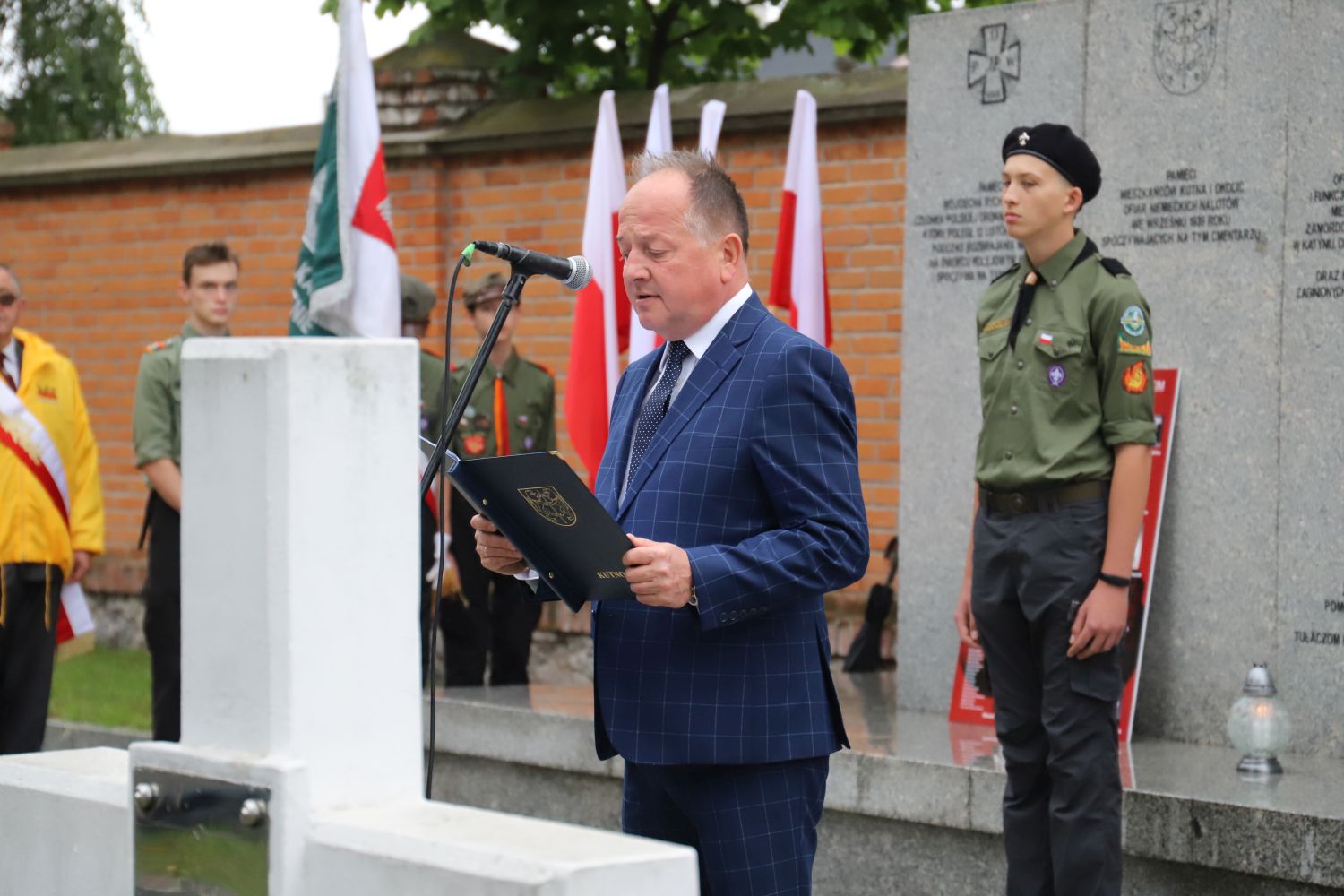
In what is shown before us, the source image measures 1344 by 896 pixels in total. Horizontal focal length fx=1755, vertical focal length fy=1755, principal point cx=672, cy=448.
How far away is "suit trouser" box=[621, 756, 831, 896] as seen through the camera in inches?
120

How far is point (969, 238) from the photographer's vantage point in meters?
6.55

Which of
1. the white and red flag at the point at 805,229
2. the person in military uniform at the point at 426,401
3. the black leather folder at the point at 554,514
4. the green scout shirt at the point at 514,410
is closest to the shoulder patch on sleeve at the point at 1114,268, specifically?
the black leather folder at the point at 554,514

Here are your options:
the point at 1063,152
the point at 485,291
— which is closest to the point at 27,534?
the point at 485,291

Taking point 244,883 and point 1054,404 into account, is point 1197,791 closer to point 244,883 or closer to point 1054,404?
point 1054,404

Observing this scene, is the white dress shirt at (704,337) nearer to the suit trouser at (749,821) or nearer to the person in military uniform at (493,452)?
the suit trouser at (749,821)

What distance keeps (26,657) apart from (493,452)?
6.90ft

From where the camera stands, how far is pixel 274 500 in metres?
1.96

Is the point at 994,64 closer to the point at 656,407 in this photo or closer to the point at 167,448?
the point at 167,448

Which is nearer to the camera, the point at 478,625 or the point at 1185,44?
the point at 1185,44

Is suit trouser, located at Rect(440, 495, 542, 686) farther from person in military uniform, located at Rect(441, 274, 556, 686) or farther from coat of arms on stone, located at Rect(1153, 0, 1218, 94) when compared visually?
coat of arms on stone, located at Rect(1153, 0, 1218, 94)

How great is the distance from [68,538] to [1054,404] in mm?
3409

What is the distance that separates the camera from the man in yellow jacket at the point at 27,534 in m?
5.85

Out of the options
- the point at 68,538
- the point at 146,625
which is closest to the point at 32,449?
the point at 68,538

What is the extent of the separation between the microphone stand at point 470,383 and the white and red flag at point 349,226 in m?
4.34
